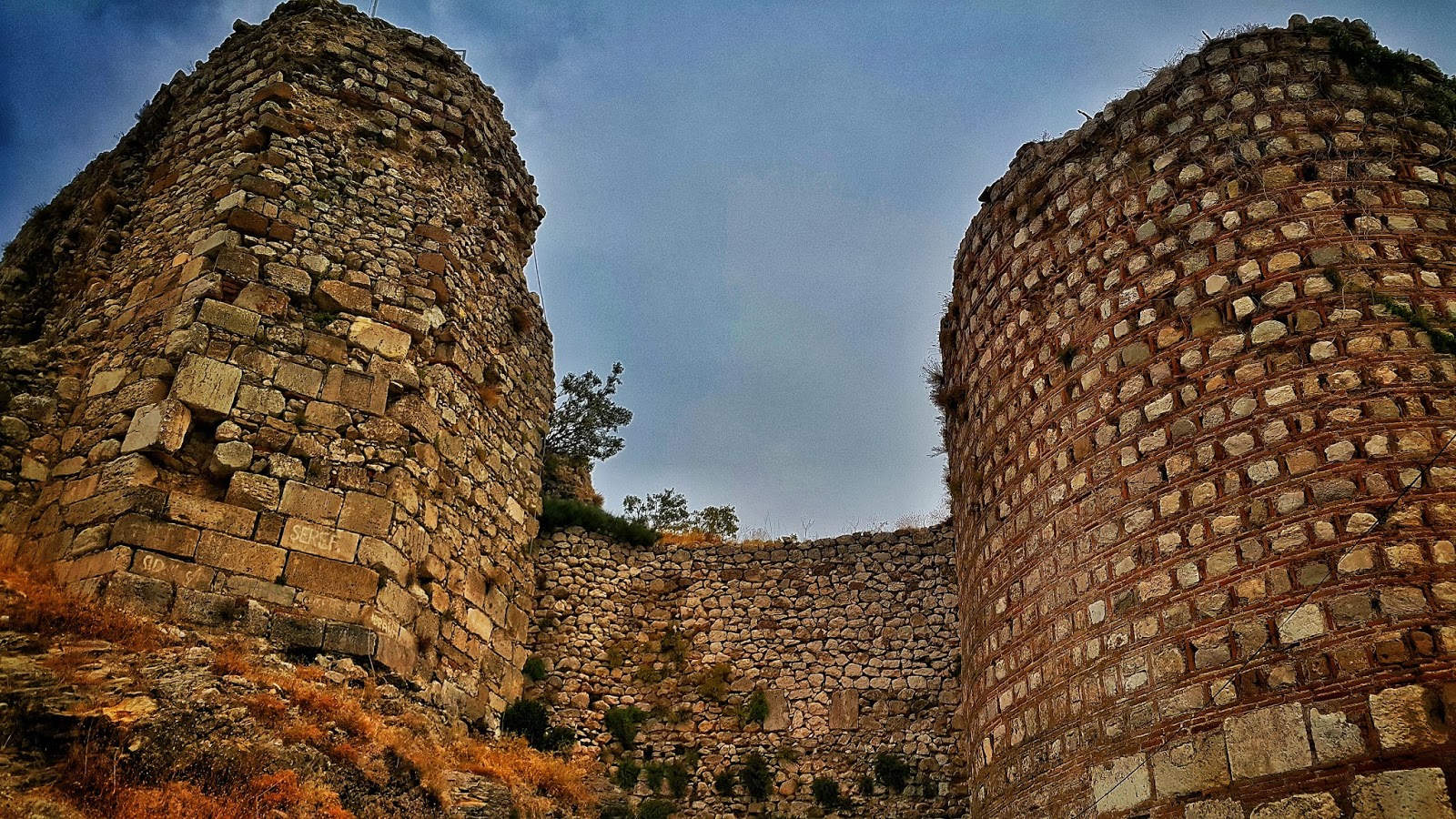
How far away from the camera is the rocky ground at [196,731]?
6203mm

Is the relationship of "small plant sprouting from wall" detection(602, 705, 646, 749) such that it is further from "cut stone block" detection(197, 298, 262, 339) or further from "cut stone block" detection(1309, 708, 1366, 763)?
"cut stone block" detection(1309, 708, 1366, 763)

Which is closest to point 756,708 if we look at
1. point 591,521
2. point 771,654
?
point 771,654

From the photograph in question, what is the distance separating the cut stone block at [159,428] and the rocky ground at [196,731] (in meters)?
1.30

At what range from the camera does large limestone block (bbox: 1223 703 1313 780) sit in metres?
6.03

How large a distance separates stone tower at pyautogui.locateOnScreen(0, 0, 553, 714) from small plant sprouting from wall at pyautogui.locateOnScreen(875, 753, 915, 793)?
4.08 metres

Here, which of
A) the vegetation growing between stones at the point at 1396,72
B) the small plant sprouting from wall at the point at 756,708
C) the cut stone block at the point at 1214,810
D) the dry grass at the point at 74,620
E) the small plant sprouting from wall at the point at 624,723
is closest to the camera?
the cut stone block at the point at 1214,810

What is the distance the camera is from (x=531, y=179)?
14.0 meters

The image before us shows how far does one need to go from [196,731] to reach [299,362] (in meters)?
3.77

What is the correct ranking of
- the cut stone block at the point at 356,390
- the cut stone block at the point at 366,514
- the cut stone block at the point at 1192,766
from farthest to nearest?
the cut stone block at the point at 356,390 → the cut stone block at the point at 366,514 → the cut stone block at the point at 1192,766

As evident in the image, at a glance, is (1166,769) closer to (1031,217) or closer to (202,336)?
(1031,217)

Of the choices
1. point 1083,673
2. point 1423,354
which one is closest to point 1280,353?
point 1423,354

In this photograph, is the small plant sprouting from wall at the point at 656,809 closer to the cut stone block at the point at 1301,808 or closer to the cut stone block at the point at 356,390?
the cut stone block at the point at 356,390

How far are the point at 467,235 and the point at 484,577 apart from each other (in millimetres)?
3792

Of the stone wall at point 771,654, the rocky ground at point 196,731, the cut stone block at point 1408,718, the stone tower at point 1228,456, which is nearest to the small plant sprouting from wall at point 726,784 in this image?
the stone wall at point 771,654
